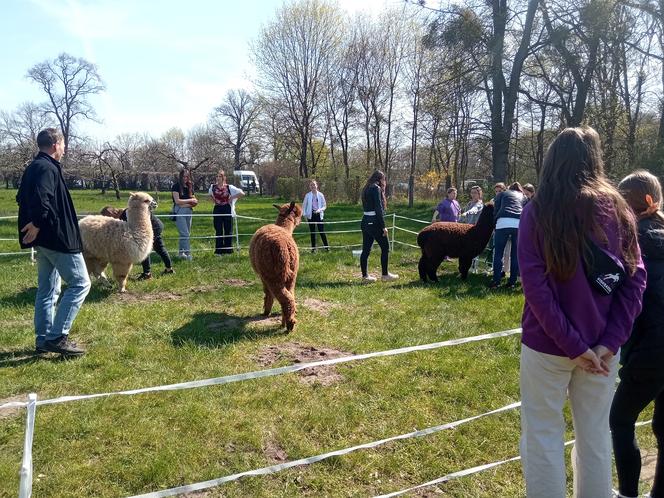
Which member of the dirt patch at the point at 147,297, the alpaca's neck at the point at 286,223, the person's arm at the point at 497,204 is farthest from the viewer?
the person's arm at the point at 497,204

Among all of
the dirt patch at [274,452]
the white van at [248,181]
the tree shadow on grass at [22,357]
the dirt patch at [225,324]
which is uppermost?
the white van at [248,181]

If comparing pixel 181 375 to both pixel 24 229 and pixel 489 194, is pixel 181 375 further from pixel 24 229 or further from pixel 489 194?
pixel 489 194

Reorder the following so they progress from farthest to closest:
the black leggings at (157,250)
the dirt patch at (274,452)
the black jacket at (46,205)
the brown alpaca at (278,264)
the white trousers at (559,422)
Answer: the black leggings at (157,250), the brown alpaca at (278,264), the black jacket at (46,205), the dirt patch at (274,452), the white trousers at (559,422)

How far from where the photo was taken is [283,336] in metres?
5.60

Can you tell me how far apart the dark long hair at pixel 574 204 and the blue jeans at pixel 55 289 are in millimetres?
4396

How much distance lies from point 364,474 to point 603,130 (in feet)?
56.3

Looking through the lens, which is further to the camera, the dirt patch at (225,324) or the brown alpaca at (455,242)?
the brown alpaca at (455,242)

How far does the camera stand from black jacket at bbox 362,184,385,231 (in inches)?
324

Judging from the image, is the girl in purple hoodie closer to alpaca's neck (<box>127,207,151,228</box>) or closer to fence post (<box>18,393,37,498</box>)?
fence post (<box>18,393,37,498</box>)

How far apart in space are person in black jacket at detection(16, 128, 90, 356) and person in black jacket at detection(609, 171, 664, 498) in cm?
472

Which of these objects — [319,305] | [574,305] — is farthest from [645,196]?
[319,305]

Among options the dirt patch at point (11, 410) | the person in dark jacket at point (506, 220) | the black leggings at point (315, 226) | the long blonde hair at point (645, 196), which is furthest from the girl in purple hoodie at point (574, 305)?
the black leggings at point (315, 226)

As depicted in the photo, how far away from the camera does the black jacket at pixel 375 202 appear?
8.23 meters

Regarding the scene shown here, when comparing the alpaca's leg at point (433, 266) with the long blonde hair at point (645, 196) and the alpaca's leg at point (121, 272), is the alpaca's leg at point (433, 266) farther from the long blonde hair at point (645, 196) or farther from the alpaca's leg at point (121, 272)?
the long blonde hair at point (645, 196)
